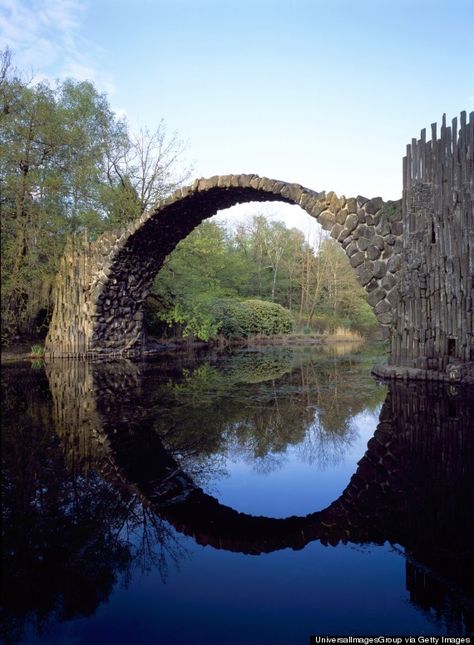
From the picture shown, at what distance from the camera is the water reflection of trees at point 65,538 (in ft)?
6.34

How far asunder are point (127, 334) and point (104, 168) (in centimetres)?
560

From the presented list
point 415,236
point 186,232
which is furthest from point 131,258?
point 415,236

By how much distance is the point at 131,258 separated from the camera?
13055 millimetres

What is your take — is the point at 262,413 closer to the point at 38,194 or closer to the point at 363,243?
the point at 363,243

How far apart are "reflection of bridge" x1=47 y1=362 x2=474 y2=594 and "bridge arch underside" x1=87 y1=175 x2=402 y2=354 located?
3.75 metres

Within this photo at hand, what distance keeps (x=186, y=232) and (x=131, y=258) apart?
1720mm

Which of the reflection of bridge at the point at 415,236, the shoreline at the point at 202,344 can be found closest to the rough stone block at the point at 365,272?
the reflection of bridge at the point at 415,236

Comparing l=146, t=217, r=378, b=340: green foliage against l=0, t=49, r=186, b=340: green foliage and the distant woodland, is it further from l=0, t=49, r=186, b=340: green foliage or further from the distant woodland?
l=0, t=49, r=186, b=340: green foliage

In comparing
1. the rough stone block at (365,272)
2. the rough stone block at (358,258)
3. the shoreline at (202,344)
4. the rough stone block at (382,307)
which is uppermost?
the rough stone block at (358,258)

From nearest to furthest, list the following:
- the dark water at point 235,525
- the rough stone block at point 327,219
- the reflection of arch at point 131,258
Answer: the dark water at point 235,525 < the rough stone block at point 327,219 < the reflection of arch at point 131,258

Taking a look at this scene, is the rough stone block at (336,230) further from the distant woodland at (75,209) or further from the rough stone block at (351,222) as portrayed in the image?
the distant woodland at (75,209)

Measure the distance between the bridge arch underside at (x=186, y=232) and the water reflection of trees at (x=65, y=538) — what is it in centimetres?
653

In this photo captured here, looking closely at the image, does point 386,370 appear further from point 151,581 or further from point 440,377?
point 151,581

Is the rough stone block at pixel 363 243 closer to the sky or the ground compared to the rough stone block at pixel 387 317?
closer to the sky
